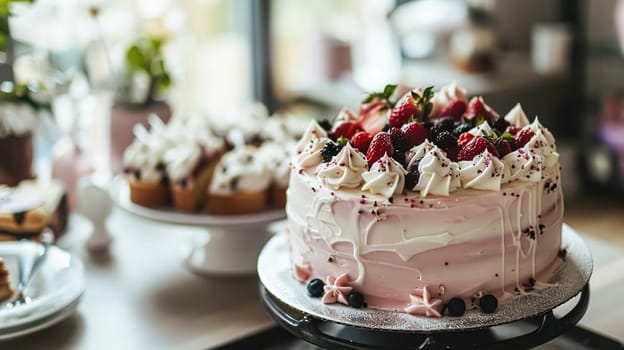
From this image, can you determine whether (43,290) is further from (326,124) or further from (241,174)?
(326,124)

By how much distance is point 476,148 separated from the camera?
1421 mm

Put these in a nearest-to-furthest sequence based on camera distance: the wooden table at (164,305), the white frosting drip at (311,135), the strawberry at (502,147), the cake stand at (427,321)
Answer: the cake stand at (427,321)
the strawberry at (502,147)
the white frosting drip at (311,135)
the wooden table at (164,305)

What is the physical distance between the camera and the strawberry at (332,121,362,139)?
1.59 meters

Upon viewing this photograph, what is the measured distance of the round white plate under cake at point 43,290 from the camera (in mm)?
1644

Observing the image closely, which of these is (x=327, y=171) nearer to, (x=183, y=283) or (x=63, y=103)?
(x=183, y=283)

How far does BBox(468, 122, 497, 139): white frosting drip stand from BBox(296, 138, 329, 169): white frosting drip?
0.84 ft

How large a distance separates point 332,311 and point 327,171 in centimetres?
23

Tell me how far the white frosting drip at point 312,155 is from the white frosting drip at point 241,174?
43 cm

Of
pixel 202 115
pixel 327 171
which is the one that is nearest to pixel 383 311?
pixel 327 171

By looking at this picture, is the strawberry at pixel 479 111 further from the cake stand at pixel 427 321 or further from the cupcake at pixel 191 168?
the cupcake at pixel 191 168

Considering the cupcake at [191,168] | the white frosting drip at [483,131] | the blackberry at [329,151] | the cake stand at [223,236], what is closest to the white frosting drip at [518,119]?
the white frosting drip at [483,131]

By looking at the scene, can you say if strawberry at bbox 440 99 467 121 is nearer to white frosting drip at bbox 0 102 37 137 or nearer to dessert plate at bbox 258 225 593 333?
dessert plate at bbox 258 225 593 333

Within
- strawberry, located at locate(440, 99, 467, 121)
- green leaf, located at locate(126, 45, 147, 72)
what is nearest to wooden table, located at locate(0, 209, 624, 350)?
strawberry, located at locate(440, 99, 467, 121)

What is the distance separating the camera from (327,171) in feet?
4.67
